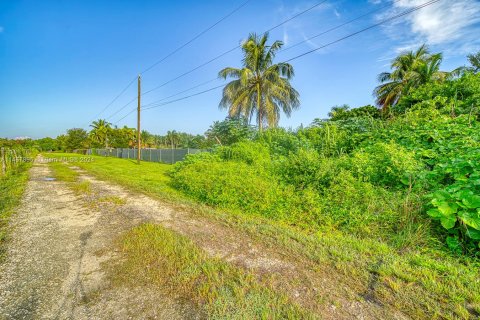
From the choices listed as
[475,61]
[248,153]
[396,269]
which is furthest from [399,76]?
Result: [396,269]

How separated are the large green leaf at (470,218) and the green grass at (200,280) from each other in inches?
90.0

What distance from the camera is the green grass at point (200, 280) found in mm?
1678

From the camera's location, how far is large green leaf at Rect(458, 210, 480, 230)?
7.82 feet

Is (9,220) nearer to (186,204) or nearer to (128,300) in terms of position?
(186,204)

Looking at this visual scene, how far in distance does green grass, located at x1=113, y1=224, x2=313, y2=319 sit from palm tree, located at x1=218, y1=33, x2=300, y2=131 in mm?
12632

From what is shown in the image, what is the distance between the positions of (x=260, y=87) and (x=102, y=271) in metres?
14.7

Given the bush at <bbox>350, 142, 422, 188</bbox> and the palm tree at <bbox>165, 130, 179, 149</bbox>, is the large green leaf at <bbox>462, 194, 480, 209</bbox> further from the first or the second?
the palm tree at <bbox>165, 130, 179, 149</bbox>

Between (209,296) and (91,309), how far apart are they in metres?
0.96

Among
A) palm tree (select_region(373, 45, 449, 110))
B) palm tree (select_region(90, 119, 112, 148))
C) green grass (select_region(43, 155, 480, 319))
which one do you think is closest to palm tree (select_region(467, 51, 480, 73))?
palm tree (select_region(373, 45, 449, 110))

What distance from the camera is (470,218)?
96.4 inches

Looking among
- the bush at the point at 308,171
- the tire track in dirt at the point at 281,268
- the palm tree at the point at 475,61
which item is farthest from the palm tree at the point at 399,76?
the tire track in dirt at the point at 281,268

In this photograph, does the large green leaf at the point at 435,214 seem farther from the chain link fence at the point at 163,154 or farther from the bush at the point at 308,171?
the chain link fence at the point at 163,154

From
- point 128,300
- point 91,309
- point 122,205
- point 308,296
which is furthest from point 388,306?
point 122,205

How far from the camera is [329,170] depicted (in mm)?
4590
